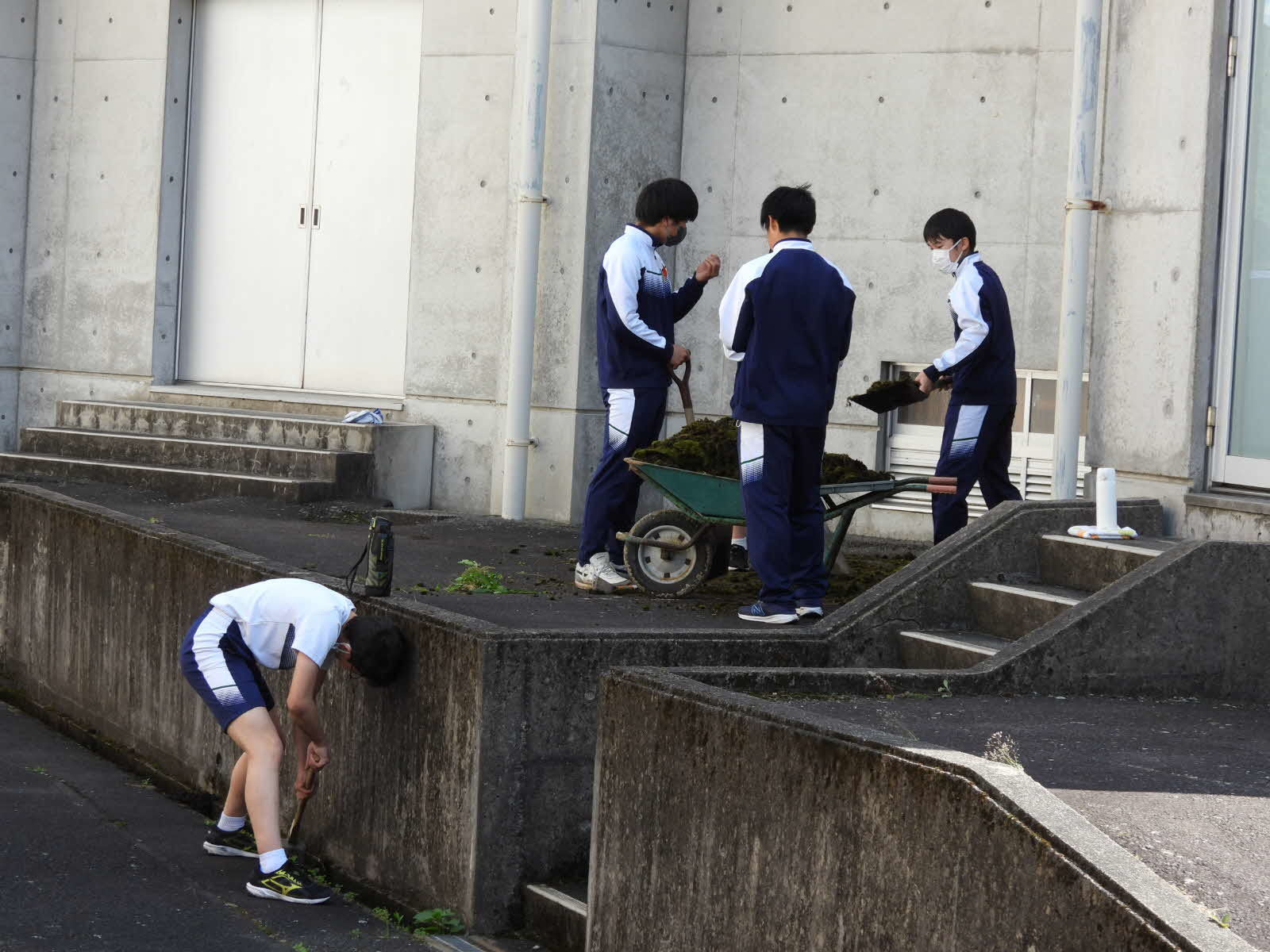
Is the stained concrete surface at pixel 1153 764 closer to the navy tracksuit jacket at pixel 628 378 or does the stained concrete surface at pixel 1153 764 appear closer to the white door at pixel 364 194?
the navy tracksuit jacket at pixel 628 378

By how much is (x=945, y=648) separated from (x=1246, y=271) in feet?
7.47

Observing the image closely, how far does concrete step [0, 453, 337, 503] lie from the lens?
12586 mm

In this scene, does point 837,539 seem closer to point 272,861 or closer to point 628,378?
point 628,378

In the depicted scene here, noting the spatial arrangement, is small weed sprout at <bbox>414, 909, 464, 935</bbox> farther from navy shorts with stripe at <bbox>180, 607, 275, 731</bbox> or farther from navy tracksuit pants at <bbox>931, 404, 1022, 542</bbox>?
navy tracksuit pants at <bbox>931, 404, 1022, 542</bbox>

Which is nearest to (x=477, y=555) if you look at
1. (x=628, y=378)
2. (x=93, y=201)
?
(x=628, y=378)

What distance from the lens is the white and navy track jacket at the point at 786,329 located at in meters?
7.52

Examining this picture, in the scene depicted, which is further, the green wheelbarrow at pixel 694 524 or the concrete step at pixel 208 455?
the concrete step at pixel 208 455

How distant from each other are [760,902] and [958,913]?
2.95 ft

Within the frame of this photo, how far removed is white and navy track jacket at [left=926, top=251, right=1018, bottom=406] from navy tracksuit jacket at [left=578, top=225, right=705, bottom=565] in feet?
4.02

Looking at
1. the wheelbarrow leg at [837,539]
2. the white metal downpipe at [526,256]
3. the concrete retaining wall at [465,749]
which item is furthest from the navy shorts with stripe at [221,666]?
the white metal downpipe at [526,256]

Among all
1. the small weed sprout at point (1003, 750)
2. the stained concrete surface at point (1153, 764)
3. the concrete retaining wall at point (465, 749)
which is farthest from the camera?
the concrete retaining wall at point (465, 749)

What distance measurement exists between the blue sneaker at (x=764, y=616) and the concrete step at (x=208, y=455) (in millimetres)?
5605

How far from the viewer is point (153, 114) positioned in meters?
14.7

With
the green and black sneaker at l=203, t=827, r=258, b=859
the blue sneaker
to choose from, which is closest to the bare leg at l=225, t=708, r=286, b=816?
the green and black sneaker at l=203, t=827, r=258, b=859
